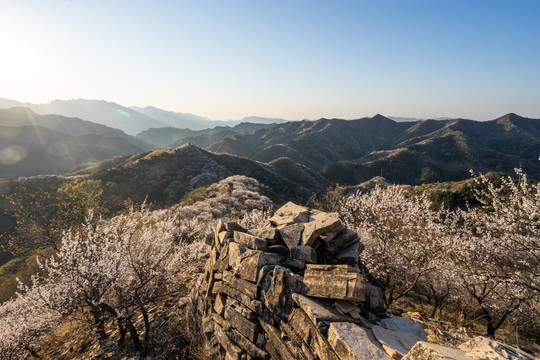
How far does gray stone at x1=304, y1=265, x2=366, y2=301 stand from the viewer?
4637 mm

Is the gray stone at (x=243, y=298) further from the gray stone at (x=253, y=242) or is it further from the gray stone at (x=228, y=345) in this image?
the gray stone at (x=253, y=242)

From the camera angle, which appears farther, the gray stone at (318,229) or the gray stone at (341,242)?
the gray stone at (341,242)

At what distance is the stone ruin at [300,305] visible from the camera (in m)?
4.09

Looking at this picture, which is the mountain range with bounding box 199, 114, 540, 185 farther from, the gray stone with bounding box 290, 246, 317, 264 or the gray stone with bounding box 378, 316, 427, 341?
the gray stone with bounding box 290, 246, 317, 264

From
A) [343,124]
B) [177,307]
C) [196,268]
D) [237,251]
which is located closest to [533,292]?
[237,251]

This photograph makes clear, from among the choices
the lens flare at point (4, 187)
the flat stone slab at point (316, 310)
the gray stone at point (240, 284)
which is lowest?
the lens flare at point (4, 187)

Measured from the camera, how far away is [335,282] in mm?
4859

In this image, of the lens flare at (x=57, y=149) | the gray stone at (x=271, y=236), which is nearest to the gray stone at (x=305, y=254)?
the gray stone at (x=271, y=236)

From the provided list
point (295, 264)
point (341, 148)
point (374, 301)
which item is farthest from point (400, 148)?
point (295, 264)

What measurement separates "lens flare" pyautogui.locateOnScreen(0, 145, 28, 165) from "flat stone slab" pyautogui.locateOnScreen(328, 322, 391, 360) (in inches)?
5502

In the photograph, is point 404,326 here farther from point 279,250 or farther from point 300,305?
point 279,250

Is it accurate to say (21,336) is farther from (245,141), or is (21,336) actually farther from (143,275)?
(245,141)

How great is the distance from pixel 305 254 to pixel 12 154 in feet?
484

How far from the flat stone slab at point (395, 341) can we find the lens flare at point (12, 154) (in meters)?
140
